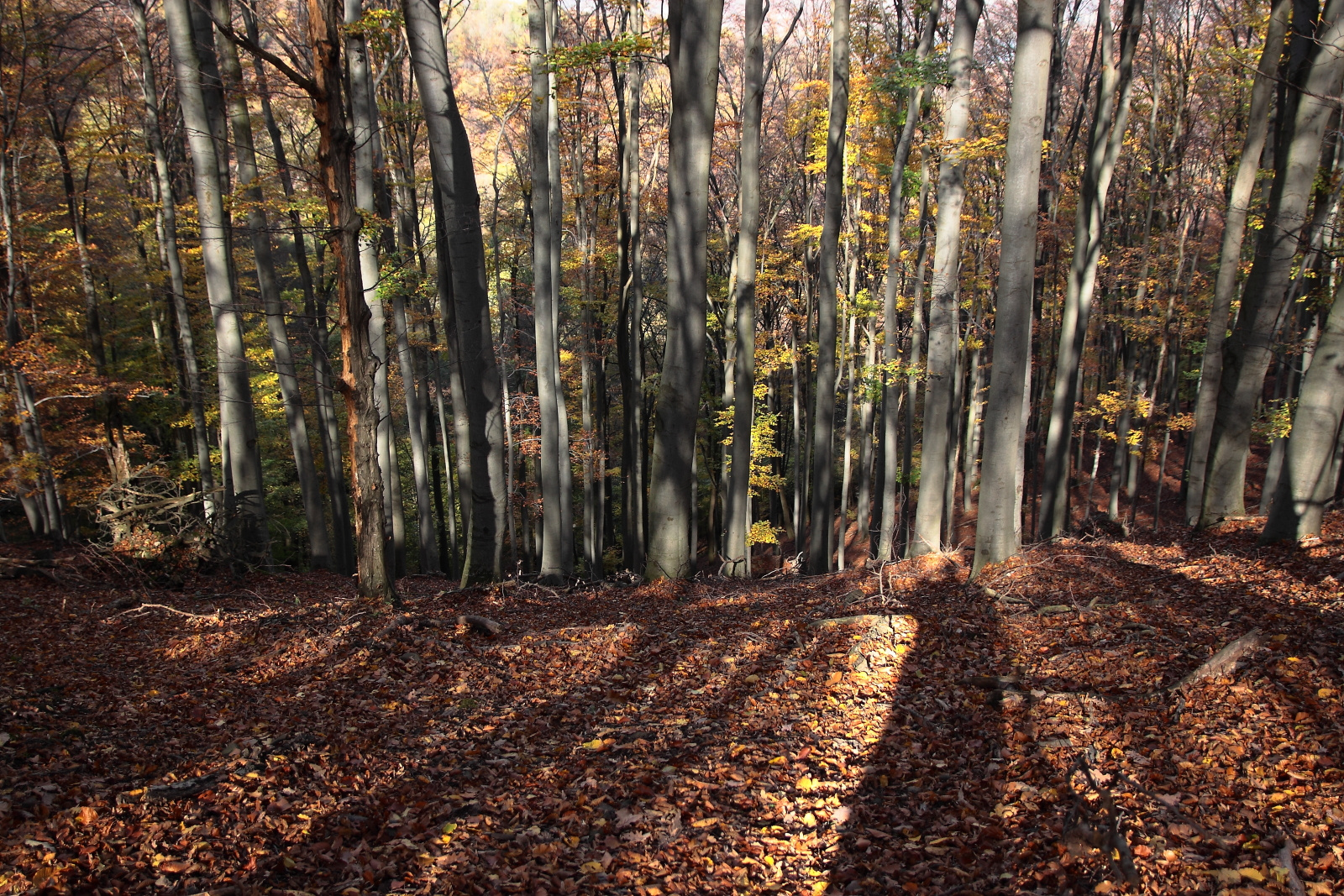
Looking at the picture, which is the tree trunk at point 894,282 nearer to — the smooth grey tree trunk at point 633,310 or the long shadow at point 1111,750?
the smooth grey tree trunk at point 633,310

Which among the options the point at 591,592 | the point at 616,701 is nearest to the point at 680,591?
the point at 591,592

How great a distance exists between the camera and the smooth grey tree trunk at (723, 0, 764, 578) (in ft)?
36.4

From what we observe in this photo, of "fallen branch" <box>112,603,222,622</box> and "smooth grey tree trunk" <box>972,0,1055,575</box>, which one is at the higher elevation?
"smooth grey tree trunk" <box>972,0,1055,575</box>

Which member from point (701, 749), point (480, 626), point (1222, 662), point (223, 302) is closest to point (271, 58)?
point (480, 626)

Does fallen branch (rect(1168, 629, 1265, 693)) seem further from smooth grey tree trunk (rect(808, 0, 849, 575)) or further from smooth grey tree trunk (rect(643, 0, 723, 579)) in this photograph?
smooth grey tree trunk (rect(808, 0, 849, 575))

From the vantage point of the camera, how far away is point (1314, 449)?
23.6ft

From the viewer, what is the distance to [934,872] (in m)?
3.07

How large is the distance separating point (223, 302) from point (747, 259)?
8.26m

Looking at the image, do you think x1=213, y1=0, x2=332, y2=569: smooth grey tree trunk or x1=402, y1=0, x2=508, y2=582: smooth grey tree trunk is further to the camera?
x1=213, y1=0, x2=332, y2=569: smooth grey tree trunk

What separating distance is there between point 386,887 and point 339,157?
561 cm

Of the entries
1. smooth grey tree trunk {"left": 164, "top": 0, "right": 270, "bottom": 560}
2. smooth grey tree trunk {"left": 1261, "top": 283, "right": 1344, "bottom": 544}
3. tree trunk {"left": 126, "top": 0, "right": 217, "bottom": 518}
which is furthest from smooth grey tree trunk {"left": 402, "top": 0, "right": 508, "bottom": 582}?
smooth grey tree trunk {"left": 1261, "top": 283, "right": 1344, "bottom": 544}

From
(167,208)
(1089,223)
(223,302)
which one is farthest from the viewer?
(167,208)

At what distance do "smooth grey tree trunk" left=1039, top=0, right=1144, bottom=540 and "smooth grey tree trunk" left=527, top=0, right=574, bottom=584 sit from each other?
30.6 feet

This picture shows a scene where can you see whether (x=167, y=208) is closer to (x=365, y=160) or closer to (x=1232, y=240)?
(x=365, y=160)
